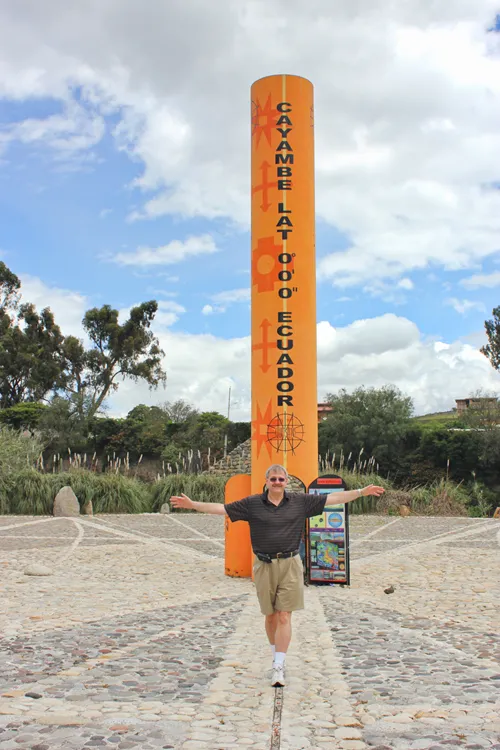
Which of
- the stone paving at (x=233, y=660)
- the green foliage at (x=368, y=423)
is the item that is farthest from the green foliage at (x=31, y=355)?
the stone paving at (x=233, y=660)

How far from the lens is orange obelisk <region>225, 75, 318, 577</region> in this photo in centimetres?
808

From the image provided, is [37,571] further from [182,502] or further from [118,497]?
[118,497]

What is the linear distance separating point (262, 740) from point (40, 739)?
109 centimetres

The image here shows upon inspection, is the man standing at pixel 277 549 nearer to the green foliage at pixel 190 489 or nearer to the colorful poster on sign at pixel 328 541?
the colorful poster on sign at pixel 328 541

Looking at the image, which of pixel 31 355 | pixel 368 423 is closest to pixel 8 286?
pixel 31 355

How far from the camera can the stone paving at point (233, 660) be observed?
3403 mm

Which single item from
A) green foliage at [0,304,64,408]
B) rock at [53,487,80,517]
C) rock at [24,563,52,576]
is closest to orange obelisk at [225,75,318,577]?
rock at [24,563,52,576]

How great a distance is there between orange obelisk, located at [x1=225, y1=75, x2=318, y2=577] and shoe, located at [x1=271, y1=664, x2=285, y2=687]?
379 centimetres

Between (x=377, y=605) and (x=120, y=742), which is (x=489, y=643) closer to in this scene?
(x=377, y=605)

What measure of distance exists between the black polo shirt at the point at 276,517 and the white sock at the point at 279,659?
0.63 metres

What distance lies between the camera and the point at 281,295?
26.9 ft

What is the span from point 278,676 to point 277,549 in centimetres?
77

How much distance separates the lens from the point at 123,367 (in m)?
41.6

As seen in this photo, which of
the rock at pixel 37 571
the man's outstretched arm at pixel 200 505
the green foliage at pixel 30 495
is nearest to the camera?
the man's outstretched arm at pixel 200 505
